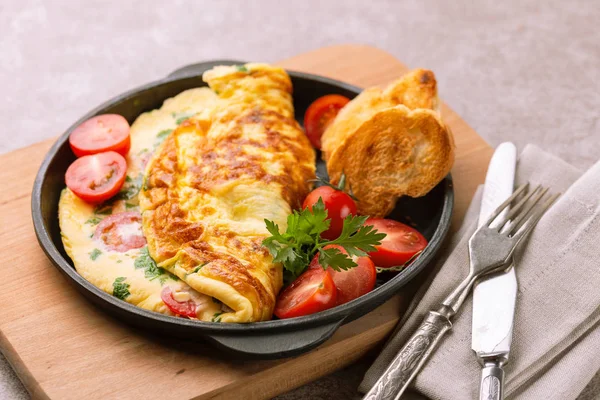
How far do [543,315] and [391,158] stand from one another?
105 centimetres

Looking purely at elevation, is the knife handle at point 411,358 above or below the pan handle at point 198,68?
below

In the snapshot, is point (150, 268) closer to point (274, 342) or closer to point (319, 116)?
point (274, 342)

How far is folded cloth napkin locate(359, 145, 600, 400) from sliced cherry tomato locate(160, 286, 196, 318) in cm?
79

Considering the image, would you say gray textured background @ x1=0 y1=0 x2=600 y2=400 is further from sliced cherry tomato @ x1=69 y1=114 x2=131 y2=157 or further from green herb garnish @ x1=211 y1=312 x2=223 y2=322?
green herb garnish @ x1=211 y1=312 x2=223 y2=322

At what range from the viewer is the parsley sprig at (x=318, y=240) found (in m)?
3.16

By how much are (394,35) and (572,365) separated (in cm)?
339

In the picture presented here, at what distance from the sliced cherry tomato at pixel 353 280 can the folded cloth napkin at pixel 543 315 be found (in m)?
0.25

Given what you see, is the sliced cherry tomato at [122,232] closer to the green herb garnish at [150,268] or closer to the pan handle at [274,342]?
the green herb garnish at [150,268]

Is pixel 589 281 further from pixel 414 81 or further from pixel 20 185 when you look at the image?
pixel 20 185

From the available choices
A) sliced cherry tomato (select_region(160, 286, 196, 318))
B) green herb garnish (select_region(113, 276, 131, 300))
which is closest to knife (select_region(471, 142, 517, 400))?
sliced cherry tomato (select_region(160, 286, 196, 318))

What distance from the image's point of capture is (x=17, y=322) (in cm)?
323

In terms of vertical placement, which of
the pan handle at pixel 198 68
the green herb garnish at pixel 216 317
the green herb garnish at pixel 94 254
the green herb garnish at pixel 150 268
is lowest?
the green herb garnish at pixel 216 317

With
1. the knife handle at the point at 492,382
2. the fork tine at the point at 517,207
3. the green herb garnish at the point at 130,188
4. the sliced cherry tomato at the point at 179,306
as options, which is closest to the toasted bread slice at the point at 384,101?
the fork tine at the point at 517,207

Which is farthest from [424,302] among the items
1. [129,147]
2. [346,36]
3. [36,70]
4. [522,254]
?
[36,70]
